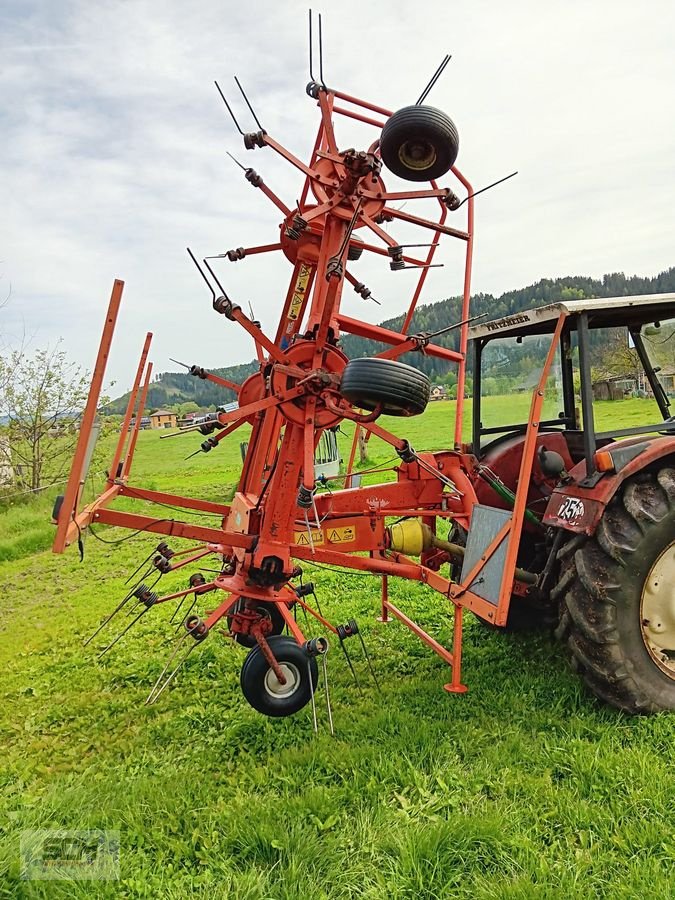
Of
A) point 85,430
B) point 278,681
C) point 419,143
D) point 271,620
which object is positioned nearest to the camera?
point 85,430

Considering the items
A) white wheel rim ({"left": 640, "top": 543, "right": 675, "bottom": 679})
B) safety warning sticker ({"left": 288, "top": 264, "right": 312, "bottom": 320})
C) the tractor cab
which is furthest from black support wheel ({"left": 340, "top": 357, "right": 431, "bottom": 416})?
safety warning sticker ({"left": 288, "top": 264, "right": 312, "bottom": 320})

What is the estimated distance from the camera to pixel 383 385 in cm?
285

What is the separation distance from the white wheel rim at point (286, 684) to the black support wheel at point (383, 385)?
5.00ft

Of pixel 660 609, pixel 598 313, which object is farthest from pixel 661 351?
pixel 660 609

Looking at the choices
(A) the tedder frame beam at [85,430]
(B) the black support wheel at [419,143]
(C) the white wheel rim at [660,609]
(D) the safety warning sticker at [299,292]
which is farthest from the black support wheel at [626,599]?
(D) the safety warning sticker at [299,292]

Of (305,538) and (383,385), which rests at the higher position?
(383,385)

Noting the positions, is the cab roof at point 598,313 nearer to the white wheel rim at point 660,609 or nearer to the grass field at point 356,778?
the grass field at point 356,778

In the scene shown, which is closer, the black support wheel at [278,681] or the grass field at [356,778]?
the grass field at [356,778]

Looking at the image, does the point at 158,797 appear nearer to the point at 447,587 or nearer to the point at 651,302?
the point at 447,587

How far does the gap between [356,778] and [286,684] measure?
2.14 ft

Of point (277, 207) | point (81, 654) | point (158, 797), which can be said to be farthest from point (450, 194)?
point (81, 654)

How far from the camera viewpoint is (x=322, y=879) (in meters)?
2.21

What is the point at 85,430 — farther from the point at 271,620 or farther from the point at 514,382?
the point at 514,382

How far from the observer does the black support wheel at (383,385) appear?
286cm
